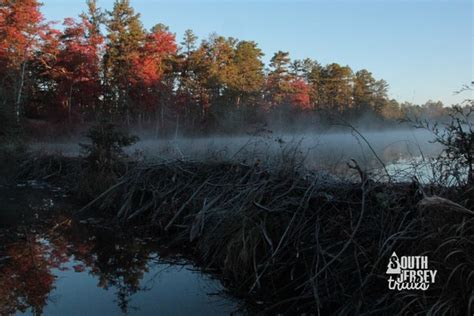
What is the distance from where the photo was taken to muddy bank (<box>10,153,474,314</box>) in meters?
3.33

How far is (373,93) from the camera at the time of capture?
235 feet

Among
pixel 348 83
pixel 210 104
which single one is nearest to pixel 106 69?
pixel 210 104

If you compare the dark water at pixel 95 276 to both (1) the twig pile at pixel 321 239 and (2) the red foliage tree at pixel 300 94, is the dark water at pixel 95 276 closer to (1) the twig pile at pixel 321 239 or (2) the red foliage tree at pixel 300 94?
(1) the twig pile at pixel 321 239

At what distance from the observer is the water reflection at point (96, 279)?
14.9ft

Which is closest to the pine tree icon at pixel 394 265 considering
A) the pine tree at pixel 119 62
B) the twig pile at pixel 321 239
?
the twig pile at pixel 321 239

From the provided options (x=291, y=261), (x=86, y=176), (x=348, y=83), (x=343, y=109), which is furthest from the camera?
(x=348, y=83)

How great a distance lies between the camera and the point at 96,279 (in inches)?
213

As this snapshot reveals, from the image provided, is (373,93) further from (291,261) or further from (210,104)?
(291,261)

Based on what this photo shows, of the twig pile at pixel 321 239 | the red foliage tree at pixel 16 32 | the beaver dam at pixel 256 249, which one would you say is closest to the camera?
the twig pile at pixel 321 239

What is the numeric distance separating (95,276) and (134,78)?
33.2 m

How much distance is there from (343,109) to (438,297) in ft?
201

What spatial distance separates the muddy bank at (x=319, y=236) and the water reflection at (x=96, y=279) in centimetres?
46


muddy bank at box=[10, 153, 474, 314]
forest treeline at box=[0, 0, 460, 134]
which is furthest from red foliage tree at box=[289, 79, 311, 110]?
muddy bank at box=[10, 153, 474, 314]

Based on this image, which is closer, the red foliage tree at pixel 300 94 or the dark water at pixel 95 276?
the dark water at pixel 95 276
